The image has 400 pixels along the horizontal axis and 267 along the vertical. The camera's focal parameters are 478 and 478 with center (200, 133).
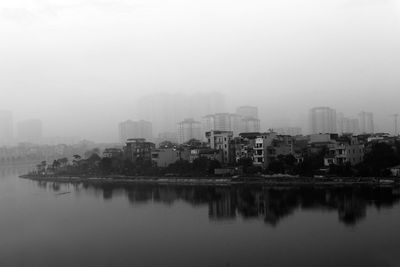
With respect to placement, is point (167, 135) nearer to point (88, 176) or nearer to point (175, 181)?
point (88, 176)

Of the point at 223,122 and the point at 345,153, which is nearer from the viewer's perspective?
the point at 345,153

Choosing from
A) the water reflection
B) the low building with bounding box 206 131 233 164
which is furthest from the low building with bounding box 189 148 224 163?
the water reflection

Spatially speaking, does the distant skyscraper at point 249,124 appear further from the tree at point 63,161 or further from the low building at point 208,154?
the low building at point 208,154

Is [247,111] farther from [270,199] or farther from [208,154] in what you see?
[270,199]

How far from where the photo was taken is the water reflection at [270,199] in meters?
5.51

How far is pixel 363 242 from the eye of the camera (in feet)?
13.4

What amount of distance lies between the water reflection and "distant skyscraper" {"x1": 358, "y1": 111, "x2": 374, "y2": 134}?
38.9 feet

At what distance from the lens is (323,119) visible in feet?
55.5

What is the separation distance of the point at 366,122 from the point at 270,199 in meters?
13.2

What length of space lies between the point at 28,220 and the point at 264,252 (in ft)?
11.2

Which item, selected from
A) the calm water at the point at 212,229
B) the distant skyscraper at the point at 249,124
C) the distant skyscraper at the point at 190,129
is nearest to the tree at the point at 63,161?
the distant skyscraper at the point at 190,129

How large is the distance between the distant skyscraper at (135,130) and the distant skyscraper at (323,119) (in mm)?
6859

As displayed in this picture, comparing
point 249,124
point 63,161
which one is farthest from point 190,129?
point 63,161

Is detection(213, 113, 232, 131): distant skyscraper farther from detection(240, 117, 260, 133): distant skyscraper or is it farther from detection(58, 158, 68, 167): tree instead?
detection(58, 158, 68, 167): tree
